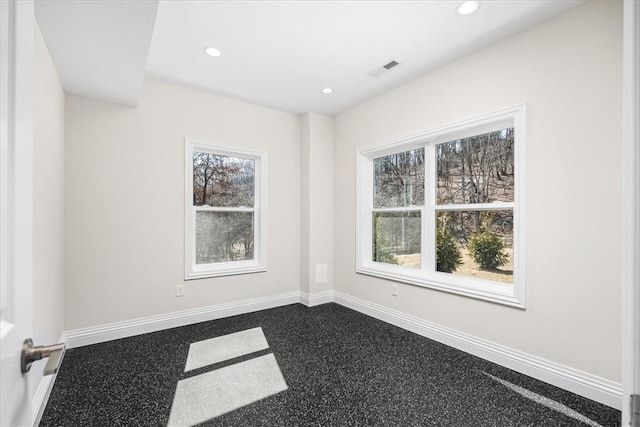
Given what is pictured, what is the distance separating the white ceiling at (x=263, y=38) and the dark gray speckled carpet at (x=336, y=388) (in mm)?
2354

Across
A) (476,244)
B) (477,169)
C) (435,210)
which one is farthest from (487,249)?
(477,169)

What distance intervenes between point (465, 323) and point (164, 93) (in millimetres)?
3801

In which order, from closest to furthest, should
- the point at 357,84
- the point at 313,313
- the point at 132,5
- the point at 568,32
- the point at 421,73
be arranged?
the point at 132,5
the point at 568,32
the point at 421,73
the point at 357,84
the point at 313,313

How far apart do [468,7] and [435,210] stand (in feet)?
5.87

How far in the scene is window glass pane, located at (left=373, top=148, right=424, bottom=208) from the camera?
11.0 ft

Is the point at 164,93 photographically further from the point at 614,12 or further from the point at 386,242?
the point at 614,12

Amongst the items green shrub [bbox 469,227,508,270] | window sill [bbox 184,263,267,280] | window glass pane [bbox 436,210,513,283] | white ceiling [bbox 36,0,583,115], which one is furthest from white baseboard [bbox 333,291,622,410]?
white ceiling [bbox 36,0,583,115]

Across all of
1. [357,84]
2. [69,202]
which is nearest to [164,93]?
[69,202]

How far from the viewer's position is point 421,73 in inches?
118

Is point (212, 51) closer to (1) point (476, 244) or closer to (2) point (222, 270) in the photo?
(2) point (222, 270)

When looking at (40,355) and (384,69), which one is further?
(384,69)

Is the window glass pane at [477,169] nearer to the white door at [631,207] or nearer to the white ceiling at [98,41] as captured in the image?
the white door at [631,207]

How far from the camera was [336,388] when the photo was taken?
6.76ft

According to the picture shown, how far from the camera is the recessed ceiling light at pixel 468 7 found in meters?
2.03
